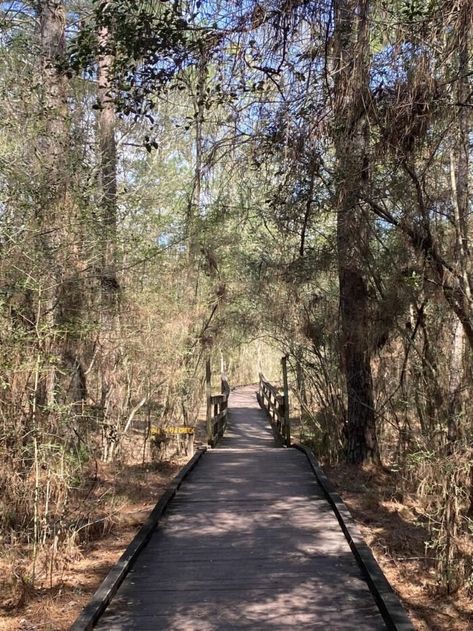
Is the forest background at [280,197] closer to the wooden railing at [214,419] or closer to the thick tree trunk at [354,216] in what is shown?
the thick tree trunk at [354,216]

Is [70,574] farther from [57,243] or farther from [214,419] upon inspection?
[214,419]

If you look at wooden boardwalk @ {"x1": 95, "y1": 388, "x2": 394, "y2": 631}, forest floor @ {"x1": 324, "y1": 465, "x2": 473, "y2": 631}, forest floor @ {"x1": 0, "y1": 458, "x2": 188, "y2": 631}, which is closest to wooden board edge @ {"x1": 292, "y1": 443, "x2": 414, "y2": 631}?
wooden boardwalk @ {"x1": 95, "y1": 388, "x2": 394, "y2": 631}

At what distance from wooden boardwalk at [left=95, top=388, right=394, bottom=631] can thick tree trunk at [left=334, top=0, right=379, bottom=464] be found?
1603 mm

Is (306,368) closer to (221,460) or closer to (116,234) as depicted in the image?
(221,460)

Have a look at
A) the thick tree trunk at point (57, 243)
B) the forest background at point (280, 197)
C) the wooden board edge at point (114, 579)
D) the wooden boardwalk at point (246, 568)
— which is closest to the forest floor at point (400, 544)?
the forest background at point (280, 197)

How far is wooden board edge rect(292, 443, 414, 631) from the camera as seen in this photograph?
126 inches

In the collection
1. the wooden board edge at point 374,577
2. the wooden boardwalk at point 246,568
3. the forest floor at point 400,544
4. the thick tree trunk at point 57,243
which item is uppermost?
the thick tree trunk at point 57,243

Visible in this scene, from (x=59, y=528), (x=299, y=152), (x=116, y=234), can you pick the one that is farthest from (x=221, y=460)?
(x=299, y=152)

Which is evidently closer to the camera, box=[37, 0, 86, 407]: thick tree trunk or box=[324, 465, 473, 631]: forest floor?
box=[324, 465, 473, 631]: forest floor

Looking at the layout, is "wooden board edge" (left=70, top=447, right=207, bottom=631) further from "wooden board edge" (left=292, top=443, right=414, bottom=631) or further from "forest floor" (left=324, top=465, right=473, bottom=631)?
"forest floor" (left=324, top=465, right=473, bottom=631)

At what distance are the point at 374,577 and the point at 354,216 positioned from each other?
8.68ft

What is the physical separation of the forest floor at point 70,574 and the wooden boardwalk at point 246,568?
402 millimetres

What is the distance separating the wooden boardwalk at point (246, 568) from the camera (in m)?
3.42

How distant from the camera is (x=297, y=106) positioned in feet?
12.8
